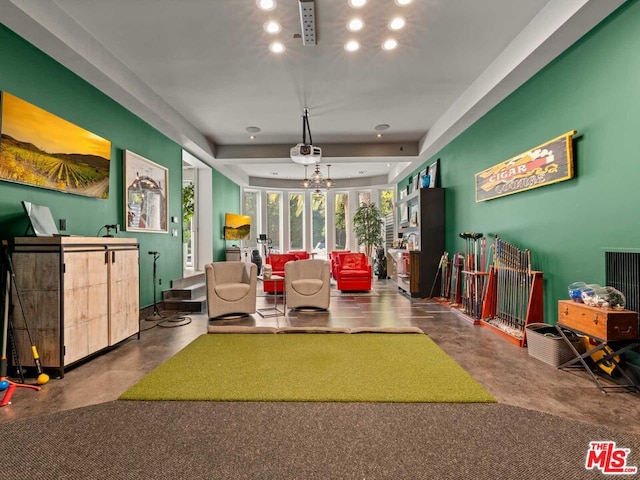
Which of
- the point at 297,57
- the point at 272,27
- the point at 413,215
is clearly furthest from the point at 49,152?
the point at 413,215

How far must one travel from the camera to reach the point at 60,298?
9.64ft

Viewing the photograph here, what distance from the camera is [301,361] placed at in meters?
3.16

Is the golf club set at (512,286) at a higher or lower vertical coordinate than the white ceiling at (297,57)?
lower

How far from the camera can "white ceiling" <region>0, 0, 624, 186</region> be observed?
3.13 metres

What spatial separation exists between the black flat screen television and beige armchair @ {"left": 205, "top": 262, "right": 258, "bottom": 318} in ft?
6.29

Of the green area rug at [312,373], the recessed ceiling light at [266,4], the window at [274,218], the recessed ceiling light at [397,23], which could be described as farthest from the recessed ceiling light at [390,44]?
the window at [274,218]

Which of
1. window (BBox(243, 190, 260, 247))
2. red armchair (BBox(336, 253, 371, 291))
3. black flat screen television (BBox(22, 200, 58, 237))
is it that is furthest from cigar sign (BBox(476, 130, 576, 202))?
window (BBox(243, 190, 260, 247))

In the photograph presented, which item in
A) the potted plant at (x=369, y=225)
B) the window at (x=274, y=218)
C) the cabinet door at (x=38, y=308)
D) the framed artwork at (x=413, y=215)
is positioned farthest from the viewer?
the window at (x=274, y=218)

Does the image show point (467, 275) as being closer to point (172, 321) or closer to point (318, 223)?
point (172, 321)

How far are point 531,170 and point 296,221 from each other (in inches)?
365

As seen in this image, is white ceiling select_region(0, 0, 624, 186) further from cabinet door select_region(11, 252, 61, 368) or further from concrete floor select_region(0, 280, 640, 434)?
concrete floor select_region(0, 280, 640, 434)

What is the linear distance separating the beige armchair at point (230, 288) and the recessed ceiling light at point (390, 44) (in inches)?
134

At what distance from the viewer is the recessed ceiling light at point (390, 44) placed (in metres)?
3.71

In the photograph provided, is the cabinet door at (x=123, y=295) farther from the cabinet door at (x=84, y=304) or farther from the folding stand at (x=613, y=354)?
the folding stand at (x=613, y=354)
